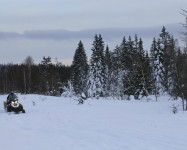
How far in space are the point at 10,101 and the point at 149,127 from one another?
11.6 metres

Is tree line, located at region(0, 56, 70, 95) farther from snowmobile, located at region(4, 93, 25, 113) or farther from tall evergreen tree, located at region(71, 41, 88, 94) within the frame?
snowmobile, located at region(4, 93, 25, 113)

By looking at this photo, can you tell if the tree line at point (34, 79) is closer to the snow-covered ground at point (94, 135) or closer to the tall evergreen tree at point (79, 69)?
the tall evergreen tree at point (79, 69)

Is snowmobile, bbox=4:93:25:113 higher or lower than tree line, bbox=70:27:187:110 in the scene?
lower

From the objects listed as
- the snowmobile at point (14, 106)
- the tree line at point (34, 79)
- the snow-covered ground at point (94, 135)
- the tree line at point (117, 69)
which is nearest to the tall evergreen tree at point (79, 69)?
the tree line at point (117, 69)

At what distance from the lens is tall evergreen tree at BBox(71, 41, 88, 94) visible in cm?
6651

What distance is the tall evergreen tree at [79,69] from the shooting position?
218 ft

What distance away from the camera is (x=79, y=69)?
228 feet

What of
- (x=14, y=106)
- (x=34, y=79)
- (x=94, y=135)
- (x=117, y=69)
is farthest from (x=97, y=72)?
(x=94, y=135)

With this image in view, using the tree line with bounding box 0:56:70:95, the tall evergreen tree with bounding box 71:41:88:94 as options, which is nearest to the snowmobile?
the tall evergreen tree with bounding box 71:41:88:94

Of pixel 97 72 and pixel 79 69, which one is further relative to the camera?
pixel 79 69

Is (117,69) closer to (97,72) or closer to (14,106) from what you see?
(97,72)

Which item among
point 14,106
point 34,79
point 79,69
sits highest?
point 79,69

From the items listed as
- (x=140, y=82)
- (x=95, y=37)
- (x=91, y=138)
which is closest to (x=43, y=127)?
(x=91, y=138)

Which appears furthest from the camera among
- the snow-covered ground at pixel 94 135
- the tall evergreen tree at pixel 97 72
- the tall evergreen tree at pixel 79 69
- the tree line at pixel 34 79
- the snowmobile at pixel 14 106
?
the tree line at pixel 34 79
